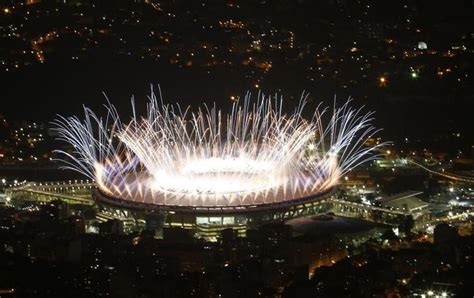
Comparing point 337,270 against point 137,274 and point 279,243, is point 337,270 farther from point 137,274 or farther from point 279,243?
point 137,274

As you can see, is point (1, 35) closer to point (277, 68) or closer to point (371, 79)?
point (277, 68)

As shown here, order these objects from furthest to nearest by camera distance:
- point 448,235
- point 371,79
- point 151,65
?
1. point 151,65
2. point 371,79
3. point 448,235

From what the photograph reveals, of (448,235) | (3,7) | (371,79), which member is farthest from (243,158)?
(3,7)

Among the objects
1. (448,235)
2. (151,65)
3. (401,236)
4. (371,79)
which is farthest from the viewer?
(151,65)

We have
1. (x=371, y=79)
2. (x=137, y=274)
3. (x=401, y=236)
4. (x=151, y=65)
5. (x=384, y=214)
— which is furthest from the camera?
(x=151, y=65)

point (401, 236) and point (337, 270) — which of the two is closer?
point (337, 270)

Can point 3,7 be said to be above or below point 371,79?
above

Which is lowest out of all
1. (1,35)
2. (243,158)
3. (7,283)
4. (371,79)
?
(7,283)

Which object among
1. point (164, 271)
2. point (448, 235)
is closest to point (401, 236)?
point (448, 235)

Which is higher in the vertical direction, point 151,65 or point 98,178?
point 151,65
